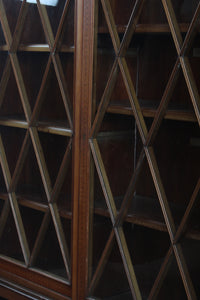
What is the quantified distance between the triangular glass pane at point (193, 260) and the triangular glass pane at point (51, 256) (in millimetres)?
413

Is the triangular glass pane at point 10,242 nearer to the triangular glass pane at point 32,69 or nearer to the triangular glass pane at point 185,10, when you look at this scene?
the triangular glass pane at point 32,69

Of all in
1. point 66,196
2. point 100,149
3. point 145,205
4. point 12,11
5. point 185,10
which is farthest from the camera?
point 12,11

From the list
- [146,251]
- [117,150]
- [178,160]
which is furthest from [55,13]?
[146,251]

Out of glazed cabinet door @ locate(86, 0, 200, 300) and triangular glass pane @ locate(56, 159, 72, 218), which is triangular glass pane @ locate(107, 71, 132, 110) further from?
triangular glass pane @ locate(56, 159, 72, 218)

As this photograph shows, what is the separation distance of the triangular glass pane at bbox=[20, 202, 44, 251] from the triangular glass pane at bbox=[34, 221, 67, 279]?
42 millimetres

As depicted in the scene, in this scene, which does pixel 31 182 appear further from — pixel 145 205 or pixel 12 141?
pixel 145 205

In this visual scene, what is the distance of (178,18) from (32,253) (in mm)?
778

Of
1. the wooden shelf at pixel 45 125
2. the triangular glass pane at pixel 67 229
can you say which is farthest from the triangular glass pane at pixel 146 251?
the wooden shelf at pixel 45 125


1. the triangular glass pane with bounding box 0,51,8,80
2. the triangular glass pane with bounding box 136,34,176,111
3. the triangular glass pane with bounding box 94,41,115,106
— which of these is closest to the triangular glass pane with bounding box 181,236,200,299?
the triangular glass pane with bounding box 136,34,176,111

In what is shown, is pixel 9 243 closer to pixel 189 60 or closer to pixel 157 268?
pixel 157 268

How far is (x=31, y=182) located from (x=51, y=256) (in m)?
0.21

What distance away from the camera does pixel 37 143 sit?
1425mm

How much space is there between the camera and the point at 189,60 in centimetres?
105

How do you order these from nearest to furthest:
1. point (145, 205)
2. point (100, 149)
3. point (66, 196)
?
point (145, 205) < point (100, 149) < point (66, 196)
